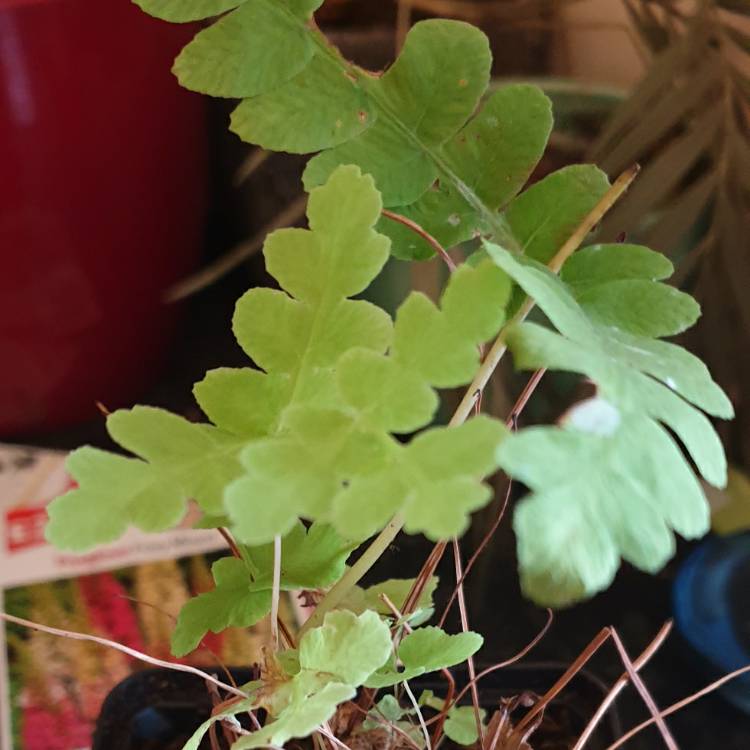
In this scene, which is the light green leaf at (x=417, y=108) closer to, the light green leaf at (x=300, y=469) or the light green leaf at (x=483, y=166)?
the light green leaf at (x=483, y=166)

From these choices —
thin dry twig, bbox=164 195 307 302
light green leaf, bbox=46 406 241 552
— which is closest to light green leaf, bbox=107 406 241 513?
light green leaf, bbox=46 406 241 552

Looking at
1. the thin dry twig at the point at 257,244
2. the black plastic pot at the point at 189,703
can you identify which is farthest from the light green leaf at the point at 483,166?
the thin dry twig at the point at 257,244

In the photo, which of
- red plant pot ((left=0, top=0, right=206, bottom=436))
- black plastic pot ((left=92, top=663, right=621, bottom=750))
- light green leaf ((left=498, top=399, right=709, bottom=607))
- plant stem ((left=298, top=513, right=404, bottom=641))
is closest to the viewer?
light green leaf ((left=498, top=399, right=709, bottom=607))

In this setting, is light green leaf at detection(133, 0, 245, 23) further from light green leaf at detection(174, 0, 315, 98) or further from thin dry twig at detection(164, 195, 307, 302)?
thin dry twig at detection(164, 195, 307, 302)

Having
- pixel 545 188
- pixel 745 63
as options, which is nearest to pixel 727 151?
pixel 745 63

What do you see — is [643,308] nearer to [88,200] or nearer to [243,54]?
[243,54]

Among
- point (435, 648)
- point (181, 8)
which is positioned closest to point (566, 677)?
point (435, 648)
